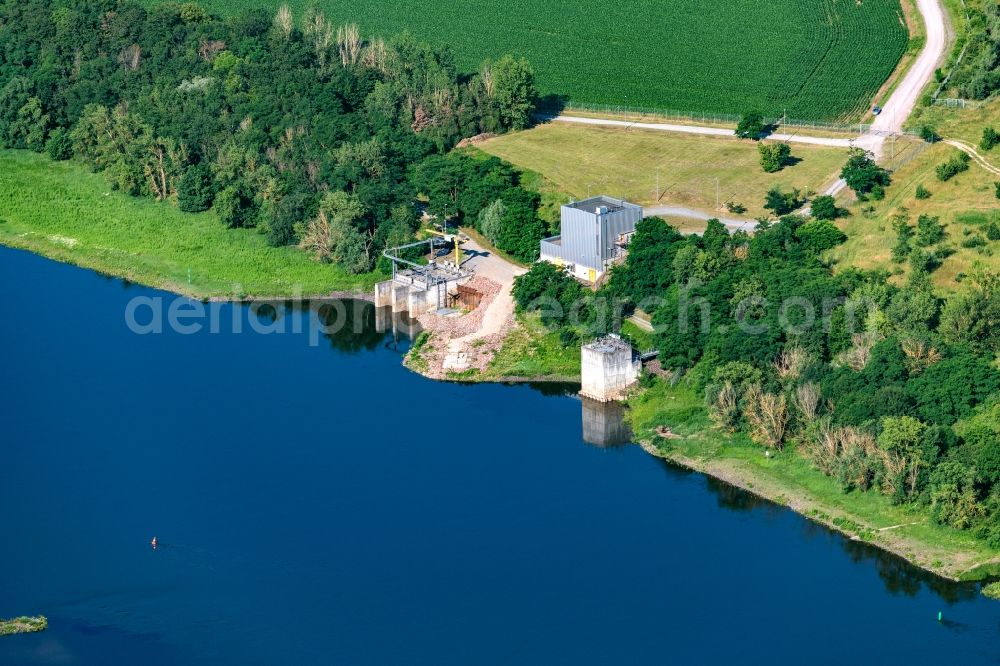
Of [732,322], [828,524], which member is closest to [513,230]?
[732,322]

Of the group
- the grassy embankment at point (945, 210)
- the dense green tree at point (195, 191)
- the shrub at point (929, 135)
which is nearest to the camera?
the grassy embankment at point (945, 210)

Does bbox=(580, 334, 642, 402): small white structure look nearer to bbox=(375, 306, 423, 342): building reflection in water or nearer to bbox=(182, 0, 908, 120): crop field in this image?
bbox=(375, 306, 423, 342): building reflection in water

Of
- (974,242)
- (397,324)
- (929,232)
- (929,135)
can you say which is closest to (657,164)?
(929,135)

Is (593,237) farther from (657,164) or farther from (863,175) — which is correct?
(863,175)

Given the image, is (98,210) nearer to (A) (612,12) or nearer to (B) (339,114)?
(B) (339,114)

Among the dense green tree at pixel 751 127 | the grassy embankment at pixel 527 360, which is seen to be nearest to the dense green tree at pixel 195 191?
the grassy embankment at pixel 527 360

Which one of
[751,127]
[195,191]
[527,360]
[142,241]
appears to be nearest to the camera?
[527,360]

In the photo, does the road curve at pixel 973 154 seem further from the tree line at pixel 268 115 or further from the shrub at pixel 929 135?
the tree line at pixel 268 115
